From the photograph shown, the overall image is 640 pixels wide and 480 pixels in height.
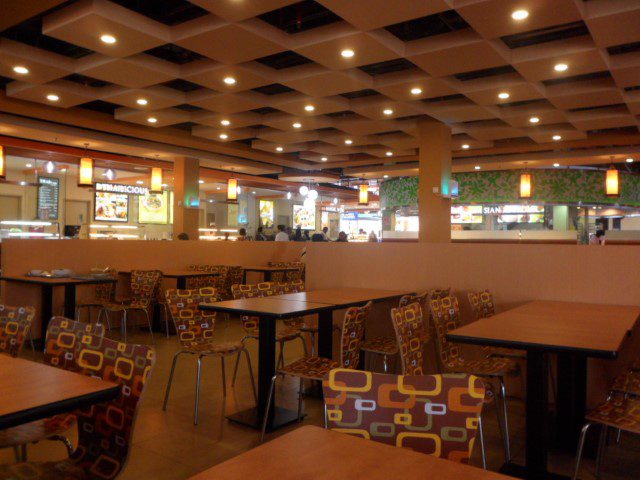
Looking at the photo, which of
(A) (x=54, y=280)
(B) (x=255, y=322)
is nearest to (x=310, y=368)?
(B) (x=255, y=322)

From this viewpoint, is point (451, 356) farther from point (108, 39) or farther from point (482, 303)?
point (108, 39)

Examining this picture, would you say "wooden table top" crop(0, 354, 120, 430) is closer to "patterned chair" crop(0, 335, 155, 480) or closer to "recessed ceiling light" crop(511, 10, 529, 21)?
"patterned chair" crop(0, 335, 155, 480)

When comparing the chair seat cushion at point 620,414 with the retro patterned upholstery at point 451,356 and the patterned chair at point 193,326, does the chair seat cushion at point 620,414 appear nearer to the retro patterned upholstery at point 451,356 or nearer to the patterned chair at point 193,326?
the retro patterned upholstery at point 451,356

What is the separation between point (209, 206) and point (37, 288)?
37.5 feet

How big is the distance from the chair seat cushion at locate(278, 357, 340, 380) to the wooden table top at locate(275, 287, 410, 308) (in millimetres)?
495

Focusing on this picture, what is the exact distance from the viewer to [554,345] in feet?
7.53

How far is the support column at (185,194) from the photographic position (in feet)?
33.1

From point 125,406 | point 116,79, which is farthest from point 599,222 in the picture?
point 125,406

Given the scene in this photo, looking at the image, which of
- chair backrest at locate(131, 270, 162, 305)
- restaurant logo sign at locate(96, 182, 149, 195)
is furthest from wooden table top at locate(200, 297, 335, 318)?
restaurant logo sign at locate(96, 182, 149, 195)

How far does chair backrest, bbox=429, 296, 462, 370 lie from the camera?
130 inches

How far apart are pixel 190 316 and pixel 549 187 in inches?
401

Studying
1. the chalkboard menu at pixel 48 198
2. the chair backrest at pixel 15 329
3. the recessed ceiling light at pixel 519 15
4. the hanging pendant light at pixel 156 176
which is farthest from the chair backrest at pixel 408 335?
the chalkboard menu at pixel 48 198

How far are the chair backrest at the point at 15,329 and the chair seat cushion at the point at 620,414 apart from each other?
2.73 meters

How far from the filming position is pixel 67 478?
179 centimetres
